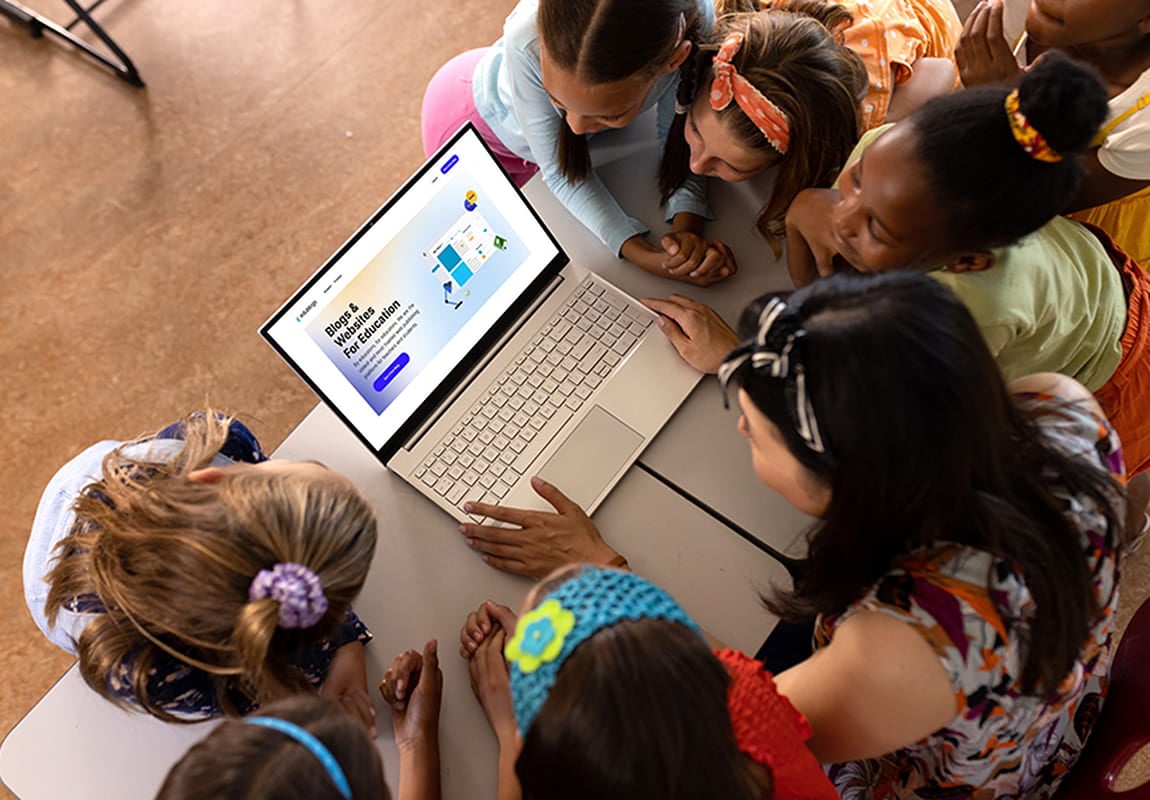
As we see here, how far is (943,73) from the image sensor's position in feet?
4.75

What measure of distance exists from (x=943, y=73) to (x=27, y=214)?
2.19 m

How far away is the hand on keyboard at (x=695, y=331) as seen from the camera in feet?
4.04

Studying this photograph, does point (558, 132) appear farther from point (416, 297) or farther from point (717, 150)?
point (416, 297)

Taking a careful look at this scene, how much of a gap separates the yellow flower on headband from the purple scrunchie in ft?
0.77

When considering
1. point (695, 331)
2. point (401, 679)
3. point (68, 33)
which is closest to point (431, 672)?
point (401, 679)

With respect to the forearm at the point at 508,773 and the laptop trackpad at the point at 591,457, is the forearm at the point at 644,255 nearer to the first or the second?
the laptop trackpad at the point at 591,457

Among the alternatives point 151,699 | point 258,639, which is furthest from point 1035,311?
point 151,699

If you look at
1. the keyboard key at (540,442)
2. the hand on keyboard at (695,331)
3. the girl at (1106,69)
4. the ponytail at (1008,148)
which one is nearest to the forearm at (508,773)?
the keyboard key at (540,442)

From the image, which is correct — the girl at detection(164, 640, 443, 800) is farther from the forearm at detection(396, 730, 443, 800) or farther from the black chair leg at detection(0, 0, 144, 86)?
the black chair leg at detection(0, 0, 144, 86)

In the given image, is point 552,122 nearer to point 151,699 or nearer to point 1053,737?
point 151,699

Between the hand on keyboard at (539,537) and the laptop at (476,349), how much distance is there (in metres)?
0.03

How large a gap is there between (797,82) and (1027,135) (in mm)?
338

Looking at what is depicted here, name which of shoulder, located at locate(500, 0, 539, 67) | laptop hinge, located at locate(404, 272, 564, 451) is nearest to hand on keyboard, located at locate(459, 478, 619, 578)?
laptop hinge, located at locate(404, 272, 564, 451)

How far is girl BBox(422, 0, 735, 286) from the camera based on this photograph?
114cm
